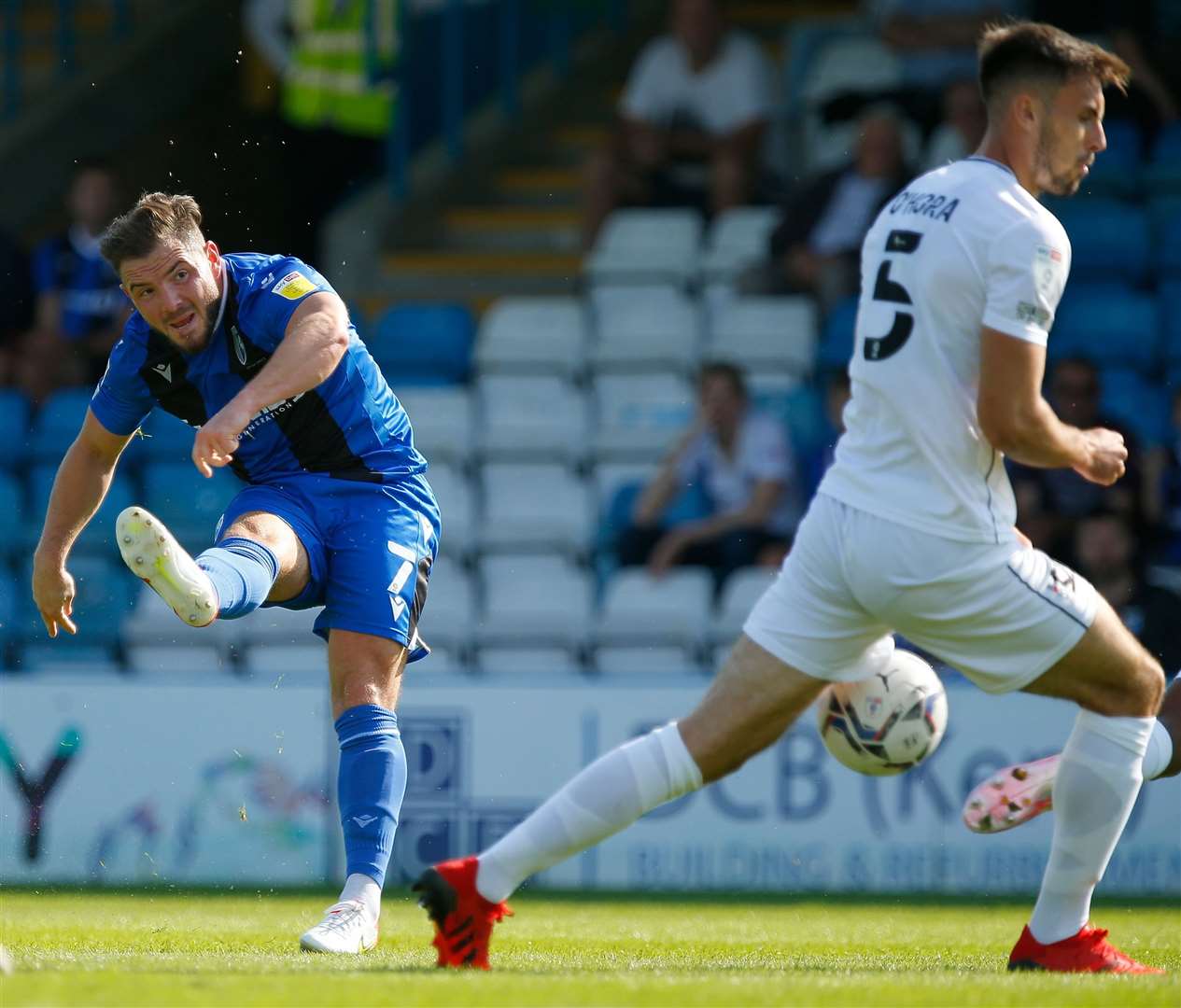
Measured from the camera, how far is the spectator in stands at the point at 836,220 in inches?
435

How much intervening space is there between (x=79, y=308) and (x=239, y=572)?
23.1 feet

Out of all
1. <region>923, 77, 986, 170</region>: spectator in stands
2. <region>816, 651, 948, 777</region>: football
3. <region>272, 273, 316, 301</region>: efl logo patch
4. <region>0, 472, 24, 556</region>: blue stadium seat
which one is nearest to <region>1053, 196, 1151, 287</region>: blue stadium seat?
<region>923, 77, 986, 170</region>: spectator in stands

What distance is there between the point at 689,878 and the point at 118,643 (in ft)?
10.7

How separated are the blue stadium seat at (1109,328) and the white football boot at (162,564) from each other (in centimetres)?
675

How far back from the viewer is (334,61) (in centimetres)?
1289

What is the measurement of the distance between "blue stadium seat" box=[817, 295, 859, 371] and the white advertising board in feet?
8.49

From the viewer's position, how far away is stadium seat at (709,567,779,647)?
9586mm

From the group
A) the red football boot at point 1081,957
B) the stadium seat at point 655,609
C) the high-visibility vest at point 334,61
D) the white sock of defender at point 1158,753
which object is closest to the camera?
the red football boot at point 1081,957

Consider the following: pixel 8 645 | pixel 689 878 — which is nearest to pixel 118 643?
pixel 8 645

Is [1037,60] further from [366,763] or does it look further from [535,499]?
[535,499]

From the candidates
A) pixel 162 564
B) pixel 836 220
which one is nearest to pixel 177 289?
pixel 162 564

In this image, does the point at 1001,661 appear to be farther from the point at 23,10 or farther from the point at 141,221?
the point at 23,10

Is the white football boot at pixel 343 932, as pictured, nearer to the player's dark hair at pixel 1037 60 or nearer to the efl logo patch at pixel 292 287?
the efl logo patch at pixel 292 287

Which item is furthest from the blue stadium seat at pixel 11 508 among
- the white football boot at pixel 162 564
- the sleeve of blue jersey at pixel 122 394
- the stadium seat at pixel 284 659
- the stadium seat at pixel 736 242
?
the white football boot at pixel 162 564
